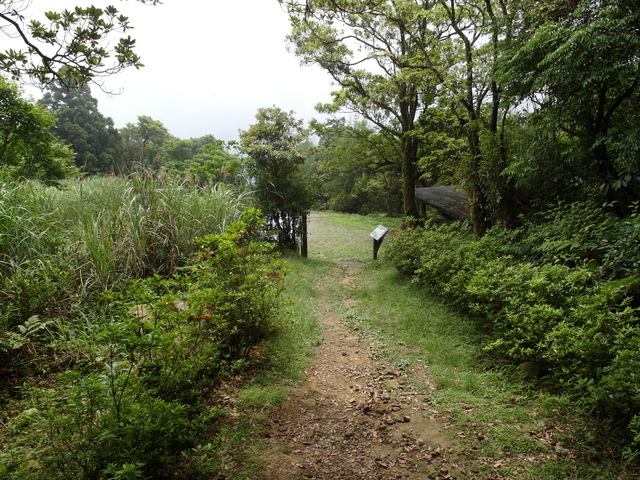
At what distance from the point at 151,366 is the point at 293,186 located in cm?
695

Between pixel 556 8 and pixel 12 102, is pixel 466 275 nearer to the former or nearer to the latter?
pixel 556 8

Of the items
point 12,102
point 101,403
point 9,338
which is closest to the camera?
point 101,403

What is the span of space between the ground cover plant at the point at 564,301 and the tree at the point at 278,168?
12.4 ft

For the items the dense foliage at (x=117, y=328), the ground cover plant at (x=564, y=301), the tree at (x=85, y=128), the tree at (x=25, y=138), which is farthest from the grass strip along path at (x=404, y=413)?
the tree at (x=85, y=128)

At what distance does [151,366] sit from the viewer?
205 centimetres

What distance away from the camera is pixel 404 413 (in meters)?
2.58

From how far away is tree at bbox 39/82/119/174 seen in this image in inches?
671

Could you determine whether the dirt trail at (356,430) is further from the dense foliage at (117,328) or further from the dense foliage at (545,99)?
the dense foliage at (545,99)

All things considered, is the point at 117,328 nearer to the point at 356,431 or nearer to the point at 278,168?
the point at 356,431

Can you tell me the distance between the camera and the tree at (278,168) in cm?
843

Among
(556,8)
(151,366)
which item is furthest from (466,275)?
(556,8)

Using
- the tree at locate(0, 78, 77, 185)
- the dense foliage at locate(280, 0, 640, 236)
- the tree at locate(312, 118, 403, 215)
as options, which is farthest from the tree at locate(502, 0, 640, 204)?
the tree at locate(0, 78, 77, 185)

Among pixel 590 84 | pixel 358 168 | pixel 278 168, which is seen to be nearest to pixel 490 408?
pixel 590 84

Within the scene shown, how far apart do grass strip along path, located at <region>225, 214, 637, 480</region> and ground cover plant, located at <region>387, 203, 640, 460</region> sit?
0.22 m
